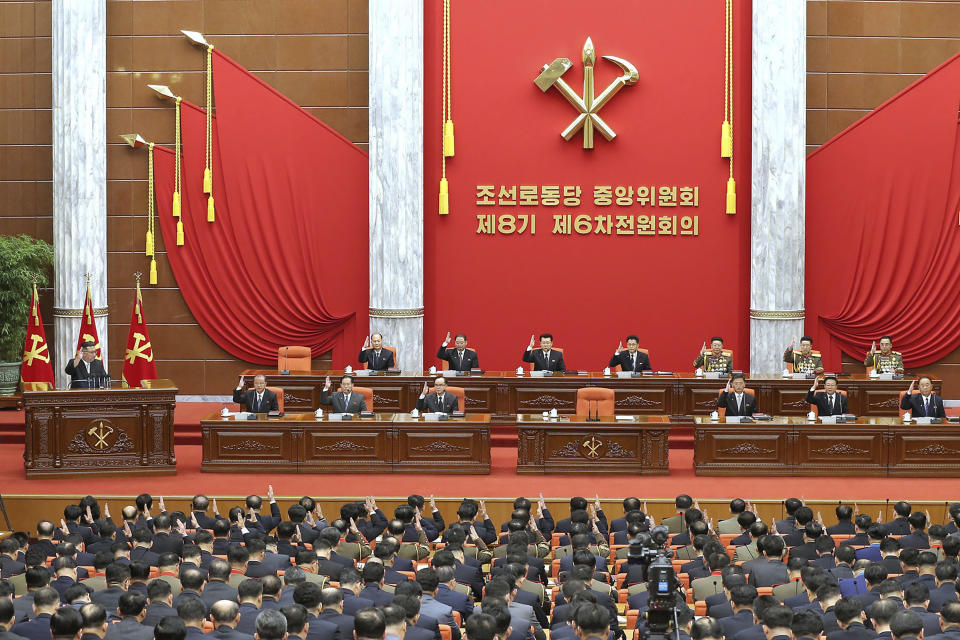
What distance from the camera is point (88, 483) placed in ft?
35.1

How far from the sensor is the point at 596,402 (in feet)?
37.5

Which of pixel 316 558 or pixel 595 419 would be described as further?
pixel 595 419

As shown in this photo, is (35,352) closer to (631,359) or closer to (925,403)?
(631,359)

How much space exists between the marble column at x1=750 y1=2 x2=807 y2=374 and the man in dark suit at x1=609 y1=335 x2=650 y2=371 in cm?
177

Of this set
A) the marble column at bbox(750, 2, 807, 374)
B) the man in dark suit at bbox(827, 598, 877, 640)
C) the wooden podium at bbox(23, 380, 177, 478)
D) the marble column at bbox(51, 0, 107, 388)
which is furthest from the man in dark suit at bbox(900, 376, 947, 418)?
the marble column at bbox(51, 0, 107, 388)

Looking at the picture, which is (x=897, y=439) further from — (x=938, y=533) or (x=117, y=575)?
(x=117, y=575)

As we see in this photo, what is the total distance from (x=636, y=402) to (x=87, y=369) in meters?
5.46

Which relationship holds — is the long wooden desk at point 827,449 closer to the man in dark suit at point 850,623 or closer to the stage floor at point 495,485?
the stage floor at point 495,485

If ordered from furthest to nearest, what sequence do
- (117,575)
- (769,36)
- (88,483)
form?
1. (769,36)
2. (88,483)
3. (117,575)

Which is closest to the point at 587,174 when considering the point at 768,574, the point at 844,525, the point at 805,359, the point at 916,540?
the point at 805,359

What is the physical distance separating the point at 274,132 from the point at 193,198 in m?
1.23

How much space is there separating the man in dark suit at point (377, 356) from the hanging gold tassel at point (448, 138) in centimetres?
250

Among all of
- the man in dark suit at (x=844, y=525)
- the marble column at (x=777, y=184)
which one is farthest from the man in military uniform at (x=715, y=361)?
the man in dark suit at (x=844, y=525)

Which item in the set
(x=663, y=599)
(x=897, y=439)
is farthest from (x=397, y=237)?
(x=663, y=599)
